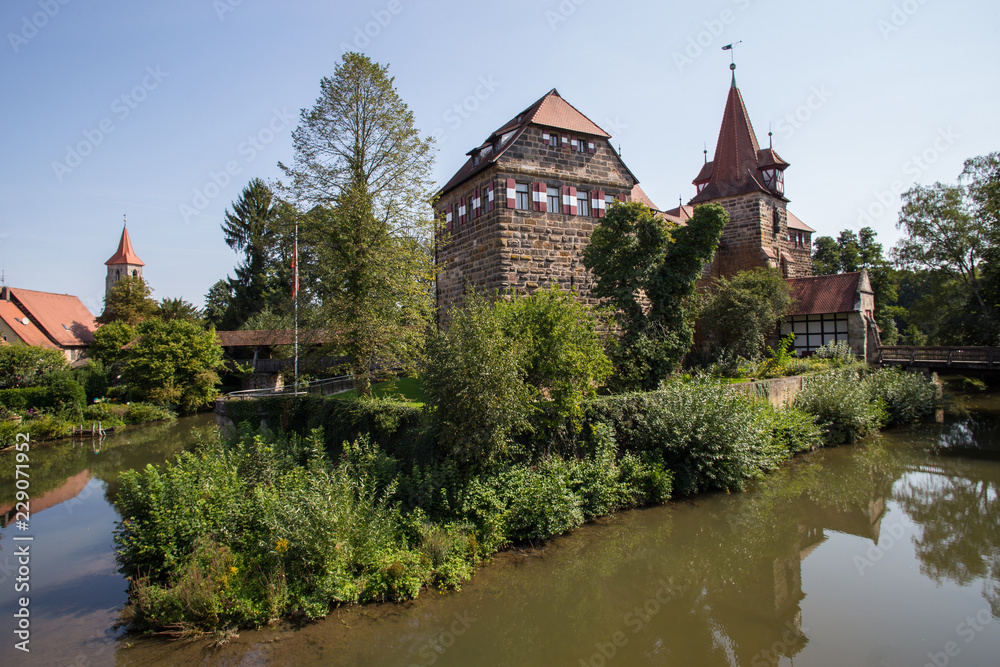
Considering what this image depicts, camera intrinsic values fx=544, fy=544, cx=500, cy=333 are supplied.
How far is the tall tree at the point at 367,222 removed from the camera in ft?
46.3

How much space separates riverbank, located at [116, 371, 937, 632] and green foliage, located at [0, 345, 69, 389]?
21702 mm

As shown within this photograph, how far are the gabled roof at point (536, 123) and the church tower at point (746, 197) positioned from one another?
11.0m

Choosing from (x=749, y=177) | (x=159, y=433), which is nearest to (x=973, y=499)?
(x=749, y=177)

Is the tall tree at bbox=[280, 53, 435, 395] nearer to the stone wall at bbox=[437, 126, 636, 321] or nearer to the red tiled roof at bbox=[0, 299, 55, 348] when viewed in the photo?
the stone wall at bbox=[437, 126, 636, 321]

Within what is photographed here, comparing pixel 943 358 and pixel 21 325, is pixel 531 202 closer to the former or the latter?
pixel 943 358

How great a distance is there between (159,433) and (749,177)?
3053 cm

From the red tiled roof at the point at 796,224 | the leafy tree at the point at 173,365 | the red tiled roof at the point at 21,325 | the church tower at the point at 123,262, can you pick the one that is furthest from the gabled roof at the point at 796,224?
the church tower at the point at 123,262

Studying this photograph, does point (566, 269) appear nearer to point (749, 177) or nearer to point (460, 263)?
point (460, 263)

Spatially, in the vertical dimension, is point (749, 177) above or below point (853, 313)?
above

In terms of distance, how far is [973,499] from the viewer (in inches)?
491

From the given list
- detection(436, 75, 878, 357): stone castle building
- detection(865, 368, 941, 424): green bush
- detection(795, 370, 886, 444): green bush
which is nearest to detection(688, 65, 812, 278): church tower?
detection(865, 368, 941, 424): green bush

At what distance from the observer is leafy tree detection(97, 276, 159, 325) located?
122 ft

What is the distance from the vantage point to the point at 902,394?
20.0 meters

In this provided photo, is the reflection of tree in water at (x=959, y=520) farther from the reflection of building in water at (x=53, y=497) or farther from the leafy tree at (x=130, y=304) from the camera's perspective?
the leafy tree at (x=130, y=304)
